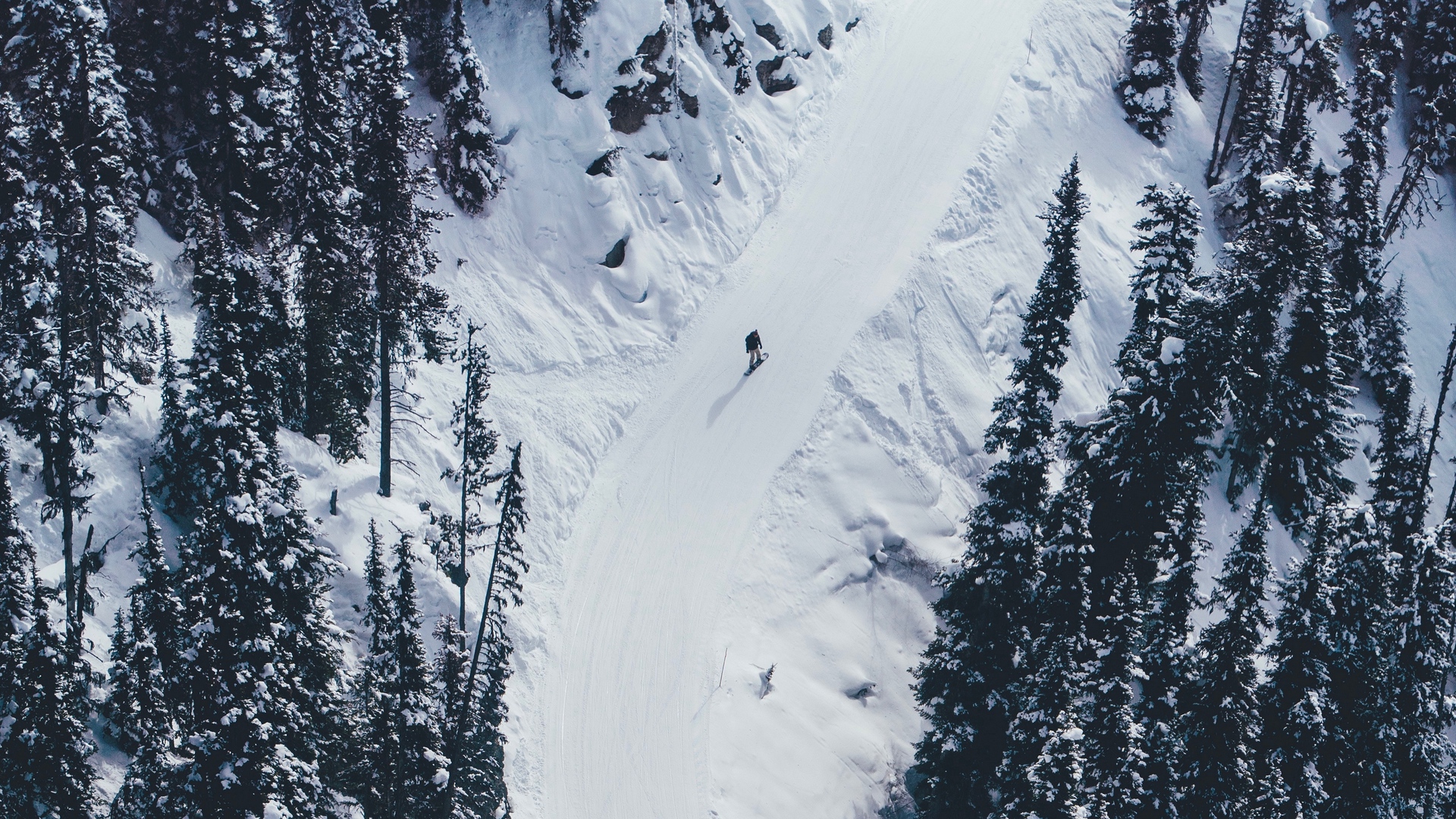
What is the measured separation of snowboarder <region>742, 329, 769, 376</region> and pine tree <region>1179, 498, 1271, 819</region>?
1662 cm

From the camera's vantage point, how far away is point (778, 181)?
42031 millimetres

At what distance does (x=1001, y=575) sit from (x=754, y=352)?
43.4ft

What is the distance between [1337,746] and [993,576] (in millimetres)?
8665

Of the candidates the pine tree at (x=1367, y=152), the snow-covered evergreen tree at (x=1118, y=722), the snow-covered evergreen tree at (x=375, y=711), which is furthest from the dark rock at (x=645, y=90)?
the pine tree at (x=1367, y=152)

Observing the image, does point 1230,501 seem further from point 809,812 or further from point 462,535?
point 462,535

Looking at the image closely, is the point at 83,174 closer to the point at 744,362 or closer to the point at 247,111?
the point at 247,111

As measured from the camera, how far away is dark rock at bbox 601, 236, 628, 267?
38031 mm

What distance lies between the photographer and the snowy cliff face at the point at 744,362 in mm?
27656

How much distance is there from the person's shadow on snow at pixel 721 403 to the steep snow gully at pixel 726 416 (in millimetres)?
58

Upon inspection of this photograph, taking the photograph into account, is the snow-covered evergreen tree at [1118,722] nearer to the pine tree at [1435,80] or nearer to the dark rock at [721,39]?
the dark rock at [721,39]

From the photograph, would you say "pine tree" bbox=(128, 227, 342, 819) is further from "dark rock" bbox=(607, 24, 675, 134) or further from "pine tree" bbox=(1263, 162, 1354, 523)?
"pine tree" bbox=(1263, 162, 1354, 523)

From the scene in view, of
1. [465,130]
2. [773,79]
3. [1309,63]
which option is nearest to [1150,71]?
[1309,63]

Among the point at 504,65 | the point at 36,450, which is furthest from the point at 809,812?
the point at 504,65

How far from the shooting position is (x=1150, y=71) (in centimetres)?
4978
